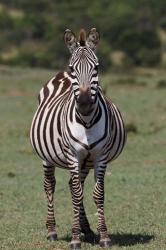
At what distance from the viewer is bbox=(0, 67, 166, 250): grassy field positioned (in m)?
8.84

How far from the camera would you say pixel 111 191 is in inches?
492

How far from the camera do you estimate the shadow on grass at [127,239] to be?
8.32 meters

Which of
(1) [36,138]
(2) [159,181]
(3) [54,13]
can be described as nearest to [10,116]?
(2) [159,181]

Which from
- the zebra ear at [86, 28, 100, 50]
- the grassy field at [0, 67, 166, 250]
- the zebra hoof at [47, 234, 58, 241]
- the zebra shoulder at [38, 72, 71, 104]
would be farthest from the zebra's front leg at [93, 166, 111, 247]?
the zebra shoulder at [38, 72, 71, 104]

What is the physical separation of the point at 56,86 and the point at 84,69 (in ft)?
5.97

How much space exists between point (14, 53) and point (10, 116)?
39878mm

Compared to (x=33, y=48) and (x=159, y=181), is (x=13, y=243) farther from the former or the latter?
(x=33, y=48)

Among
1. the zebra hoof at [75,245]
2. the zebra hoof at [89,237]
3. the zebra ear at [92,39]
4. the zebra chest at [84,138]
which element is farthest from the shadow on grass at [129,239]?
the zebra ear at [92,39]

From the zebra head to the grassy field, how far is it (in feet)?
4.91

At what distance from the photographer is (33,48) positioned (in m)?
67.0

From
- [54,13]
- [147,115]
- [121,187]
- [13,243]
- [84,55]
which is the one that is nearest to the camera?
[84,55]

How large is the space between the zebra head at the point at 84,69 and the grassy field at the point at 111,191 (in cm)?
150

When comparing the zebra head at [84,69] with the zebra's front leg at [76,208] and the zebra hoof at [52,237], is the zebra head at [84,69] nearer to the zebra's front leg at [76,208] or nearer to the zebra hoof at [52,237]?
the zebra's front leg at [76,208]

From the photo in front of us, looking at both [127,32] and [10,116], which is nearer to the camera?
[10,116]
